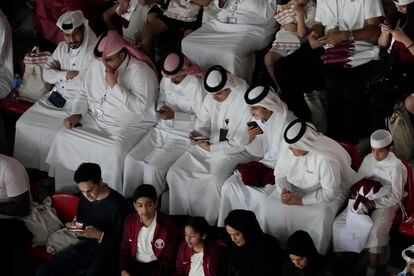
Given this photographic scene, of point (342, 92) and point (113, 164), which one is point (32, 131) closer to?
point (113, 164)

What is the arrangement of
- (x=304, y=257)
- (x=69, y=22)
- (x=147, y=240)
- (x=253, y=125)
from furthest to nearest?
(x=69, y=22) < (x=253, y=125) < (x=147, y=240) < (x=304, y=257)

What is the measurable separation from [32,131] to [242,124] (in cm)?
189

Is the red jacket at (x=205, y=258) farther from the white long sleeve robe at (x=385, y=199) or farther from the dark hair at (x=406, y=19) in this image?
the dark hair at (x=406, y=19)

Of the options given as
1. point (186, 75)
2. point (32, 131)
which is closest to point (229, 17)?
point (186, 75)

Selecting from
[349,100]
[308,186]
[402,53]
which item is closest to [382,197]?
[308,186]

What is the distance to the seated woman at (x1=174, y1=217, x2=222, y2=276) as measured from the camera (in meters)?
4.96

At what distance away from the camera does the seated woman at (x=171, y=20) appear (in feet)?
23.2

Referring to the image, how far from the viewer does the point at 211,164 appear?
19.2 feet

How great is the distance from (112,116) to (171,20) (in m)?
1.26

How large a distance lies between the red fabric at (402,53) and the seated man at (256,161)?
3.02 feet

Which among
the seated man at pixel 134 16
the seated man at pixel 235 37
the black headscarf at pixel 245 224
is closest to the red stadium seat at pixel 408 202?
the black headscarf at pixel 245 224

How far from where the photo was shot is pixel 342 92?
19.6 feet

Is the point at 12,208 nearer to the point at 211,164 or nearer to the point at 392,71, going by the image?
the point at 211,164

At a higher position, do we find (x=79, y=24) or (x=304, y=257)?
(x=79, y=24)
